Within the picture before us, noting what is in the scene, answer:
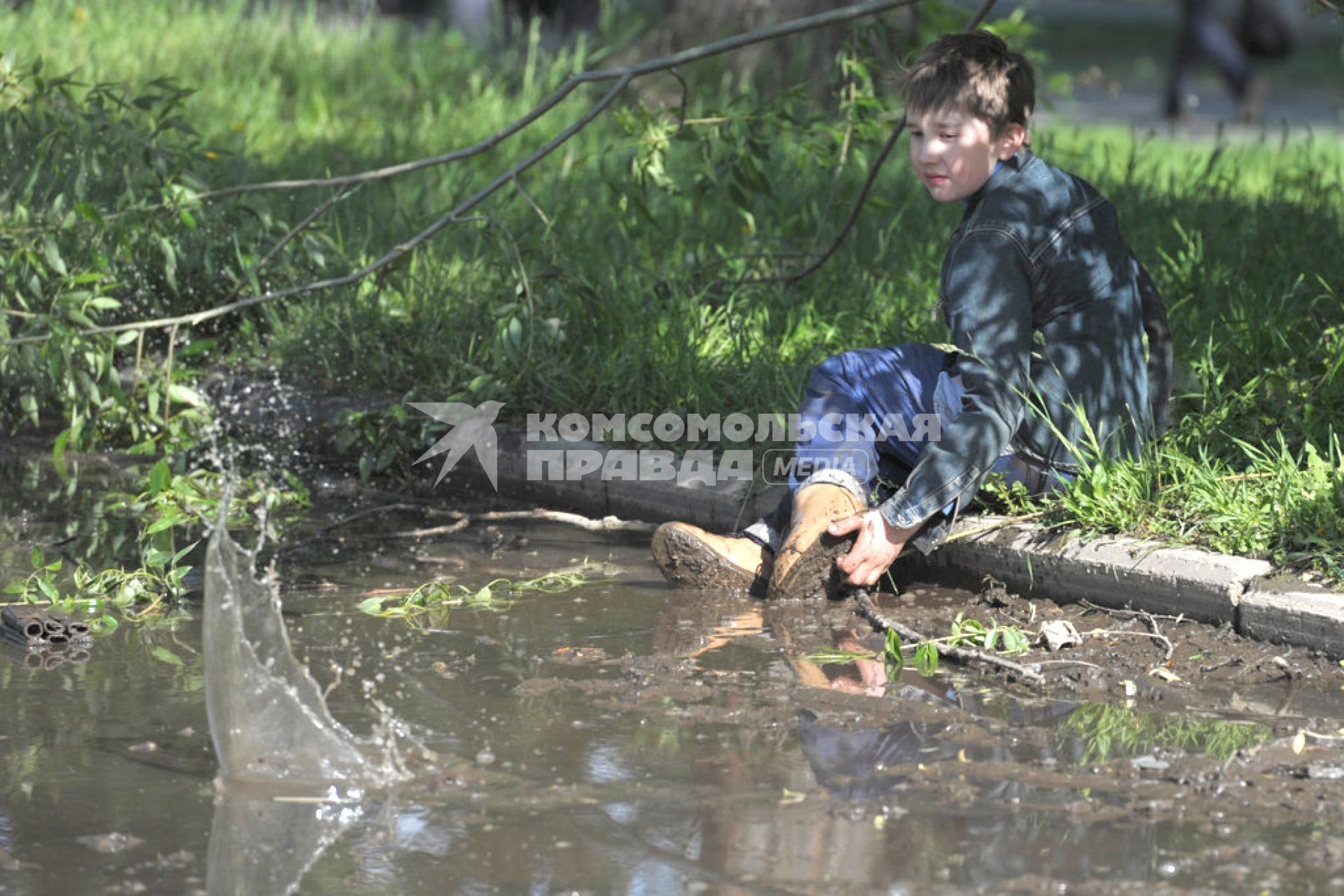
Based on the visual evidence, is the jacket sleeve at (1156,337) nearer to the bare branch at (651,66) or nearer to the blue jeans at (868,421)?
the blue jeans at (868,421)

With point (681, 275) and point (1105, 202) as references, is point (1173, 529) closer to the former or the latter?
point (1105, 202)

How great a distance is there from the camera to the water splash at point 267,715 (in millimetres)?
3135

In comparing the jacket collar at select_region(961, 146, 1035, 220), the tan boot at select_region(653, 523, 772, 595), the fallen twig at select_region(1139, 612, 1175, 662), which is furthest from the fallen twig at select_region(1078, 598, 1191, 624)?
the jacket collar at select_region(961, 146, 1035, 220)

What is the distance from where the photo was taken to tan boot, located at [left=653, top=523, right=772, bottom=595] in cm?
436

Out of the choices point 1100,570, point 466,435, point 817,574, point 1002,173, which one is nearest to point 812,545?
point 817,574

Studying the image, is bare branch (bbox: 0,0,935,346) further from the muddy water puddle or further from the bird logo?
the muddy water puddle

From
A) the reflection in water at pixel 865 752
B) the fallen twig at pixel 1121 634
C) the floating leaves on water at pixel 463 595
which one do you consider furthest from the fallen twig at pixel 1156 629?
the floating leaves on water at pixel 463 595

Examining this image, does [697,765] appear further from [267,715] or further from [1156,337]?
[1156,337]

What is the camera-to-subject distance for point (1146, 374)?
4473mm

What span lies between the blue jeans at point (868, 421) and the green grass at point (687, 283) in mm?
368

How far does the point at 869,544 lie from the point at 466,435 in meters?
1.78

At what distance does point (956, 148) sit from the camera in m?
4.30

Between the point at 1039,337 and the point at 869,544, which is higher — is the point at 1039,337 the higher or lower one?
the higher one

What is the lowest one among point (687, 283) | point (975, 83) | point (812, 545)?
point (812, 545)
